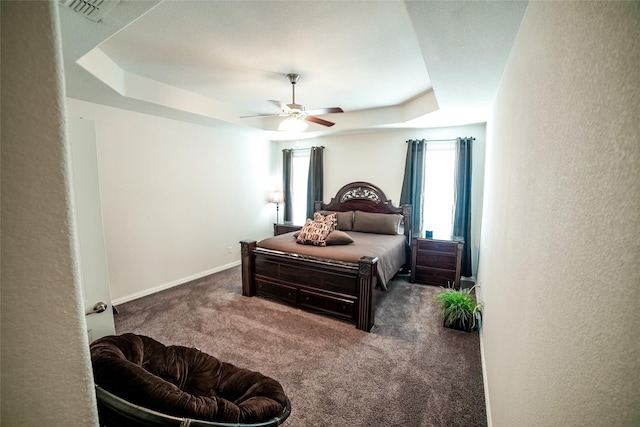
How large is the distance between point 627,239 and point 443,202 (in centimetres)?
408

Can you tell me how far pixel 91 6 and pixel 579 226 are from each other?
2496 millimetres

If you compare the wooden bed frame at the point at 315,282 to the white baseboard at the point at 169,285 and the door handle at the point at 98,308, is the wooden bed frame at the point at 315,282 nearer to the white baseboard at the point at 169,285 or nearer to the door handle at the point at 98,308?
the white baseboard at the point at 169,285

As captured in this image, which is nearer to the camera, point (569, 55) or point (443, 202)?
point (569, 55)

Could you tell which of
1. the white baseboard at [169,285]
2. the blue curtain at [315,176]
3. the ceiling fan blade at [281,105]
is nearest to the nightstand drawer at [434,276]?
the blue curtain at [315,176]

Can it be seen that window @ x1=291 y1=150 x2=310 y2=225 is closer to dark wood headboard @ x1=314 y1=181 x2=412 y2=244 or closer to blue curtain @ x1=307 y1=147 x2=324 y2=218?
blue curtain @ x1=307 y1=147 x2=324 y2=218

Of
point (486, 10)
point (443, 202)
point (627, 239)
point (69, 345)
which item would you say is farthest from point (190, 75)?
point (443, 202)

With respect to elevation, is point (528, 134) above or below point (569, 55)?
below

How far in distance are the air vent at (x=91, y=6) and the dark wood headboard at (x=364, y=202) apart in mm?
3946

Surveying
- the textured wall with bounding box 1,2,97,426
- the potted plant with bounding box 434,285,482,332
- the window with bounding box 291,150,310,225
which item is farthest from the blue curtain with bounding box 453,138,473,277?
the textured wall with bounding box 1,2,97,426

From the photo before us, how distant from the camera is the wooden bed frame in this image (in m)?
2.78

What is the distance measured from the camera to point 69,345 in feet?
1.56

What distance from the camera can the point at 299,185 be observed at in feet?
18.7

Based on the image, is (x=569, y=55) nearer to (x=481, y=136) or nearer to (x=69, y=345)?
(x=69, y=345)

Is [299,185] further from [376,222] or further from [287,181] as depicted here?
[376,222]
